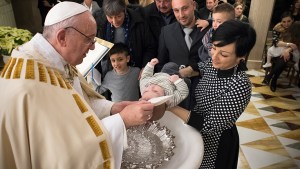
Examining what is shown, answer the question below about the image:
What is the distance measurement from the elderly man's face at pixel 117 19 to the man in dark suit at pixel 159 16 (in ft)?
1.52

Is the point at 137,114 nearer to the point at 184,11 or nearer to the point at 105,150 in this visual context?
the point at 105,150

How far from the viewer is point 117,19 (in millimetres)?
2838

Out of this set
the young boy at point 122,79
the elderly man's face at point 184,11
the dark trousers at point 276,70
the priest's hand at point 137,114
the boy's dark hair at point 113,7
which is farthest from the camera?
the dark trousers at point 276,70

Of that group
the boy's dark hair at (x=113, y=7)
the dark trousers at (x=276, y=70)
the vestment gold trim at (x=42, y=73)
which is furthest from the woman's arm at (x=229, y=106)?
the dark trousers at (x=276, y=70)

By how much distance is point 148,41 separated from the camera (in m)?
3.11

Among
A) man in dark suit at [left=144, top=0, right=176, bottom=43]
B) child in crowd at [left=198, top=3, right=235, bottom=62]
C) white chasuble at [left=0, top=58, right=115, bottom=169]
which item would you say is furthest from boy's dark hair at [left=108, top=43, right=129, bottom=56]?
white chasuble at [left=0, top=58, right=115, bottom=169]

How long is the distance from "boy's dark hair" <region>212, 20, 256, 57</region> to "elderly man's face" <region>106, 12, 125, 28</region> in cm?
147

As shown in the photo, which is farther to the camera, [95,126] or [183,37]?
[183,37]

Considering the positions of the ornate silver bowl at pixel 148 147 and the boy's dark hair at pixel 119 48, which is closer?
the ornate silver bowl at pixel 148 147

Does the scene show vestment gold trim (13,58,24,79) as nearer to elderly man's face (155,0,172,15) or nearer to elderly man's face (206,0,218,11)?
elderly man's face (155,0,172,15)

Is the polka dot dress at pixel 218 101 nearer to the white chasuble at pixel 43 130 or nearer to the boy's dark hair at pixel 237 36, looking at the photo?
the boy's dark hair at pixel 237 36

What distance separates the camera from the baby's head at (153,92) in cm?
174

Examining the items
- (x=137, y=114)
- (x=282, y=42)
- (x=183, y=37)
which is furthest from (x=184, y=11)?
(x=282, y=42)

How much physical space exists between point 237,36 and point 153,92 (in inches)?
24.7
